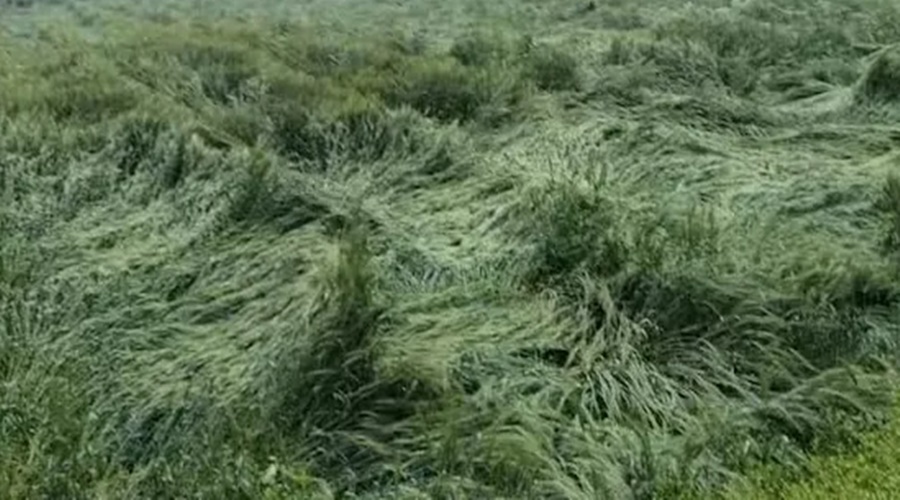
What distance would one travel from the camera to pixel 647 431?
3467 mm

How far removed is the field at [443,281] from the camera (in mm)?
3330

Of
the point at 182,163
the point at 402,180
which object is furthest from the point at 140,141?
the point at 402,180

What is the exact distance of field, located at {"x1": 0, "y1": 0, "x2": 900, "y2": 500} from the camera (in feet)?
10.9

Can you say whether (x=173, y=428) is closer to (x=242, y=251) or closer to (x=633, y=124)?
(x=242, y=251)

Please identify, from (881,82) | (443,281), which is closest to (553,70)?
(881,82)

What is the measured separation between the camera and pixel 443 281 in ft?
14.6

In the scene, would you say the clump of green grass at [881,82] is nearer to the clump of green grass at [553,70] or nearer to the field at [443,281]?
the field at [443,281]

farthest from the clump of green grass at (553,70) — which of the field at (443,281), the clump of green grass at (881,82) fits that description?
the clump of green grass at (881,82)

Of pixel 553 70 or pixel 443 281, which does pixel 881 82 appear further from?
pixel 443 281

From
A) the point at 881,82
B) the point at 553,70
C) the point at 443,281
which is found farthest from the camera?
the point at 553,70

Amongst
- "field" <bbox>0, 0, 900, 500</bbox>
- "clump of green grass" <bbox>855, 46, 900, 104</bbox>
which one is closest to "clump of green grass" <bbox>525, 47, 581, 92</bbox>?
"field" <bbox>0, 0, 900, 500</bbox>

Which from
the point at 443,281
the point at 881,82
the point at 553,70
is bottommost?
the point at 553,70

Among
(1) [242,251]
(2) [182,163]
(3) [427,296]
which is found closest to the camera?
(3) [427,296]

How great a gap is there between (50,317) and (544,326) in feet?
5.58
